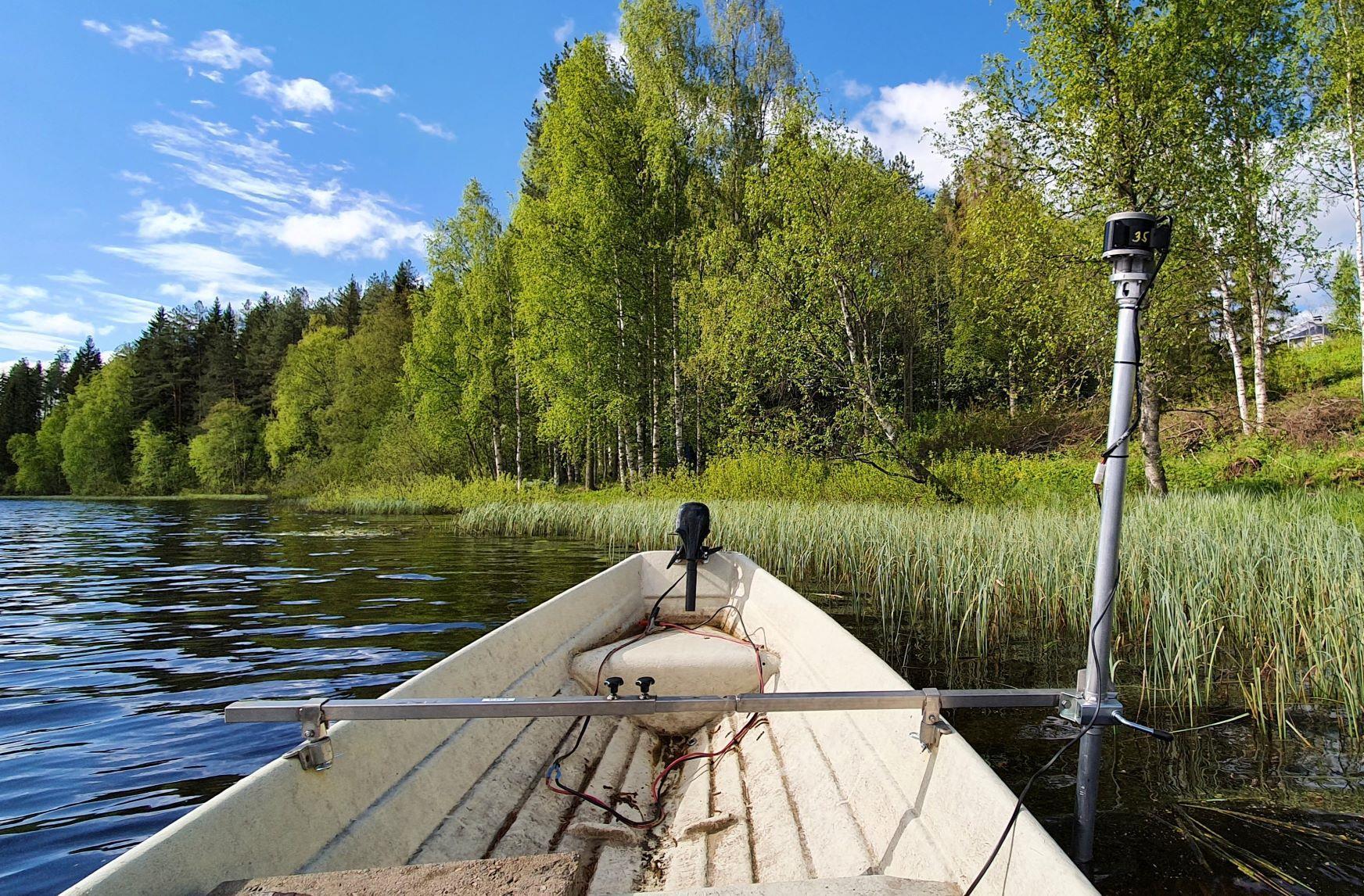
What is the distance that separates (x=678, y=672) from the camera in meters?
3.81

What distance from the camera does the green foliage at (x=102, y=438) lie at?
51031mm

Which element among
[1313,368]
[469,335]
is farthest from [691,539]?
[1313,368]

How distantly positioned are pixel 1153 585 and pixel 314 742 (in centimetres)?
496

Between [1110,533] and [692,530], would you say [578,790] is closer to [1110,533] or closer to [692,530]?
[1110,533]

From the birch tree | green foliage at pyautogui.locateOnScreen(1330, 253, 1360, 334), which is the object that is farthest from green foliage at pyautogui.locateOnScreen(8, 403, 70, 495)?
green foliage at pyautogui.locateOnScreen(1330, 253, 1360, 334)

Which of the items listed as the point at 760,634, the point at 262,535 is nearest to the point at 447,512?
the point at 262,535

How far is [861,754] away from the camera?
7.77 feet

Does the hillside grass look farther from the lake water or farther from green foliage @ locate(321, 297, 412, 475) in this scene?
green foliage @ locate(321, 297, 412, 475)

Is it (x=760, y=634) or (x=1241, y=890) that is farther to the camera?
(x=760, y=634)

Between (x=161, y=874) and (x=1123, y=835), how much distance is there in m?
3.18

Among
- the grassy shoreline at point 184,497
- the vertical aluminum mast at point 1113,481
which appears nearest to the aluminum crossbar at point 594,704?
the vertical aluminum mast at point 1113,481

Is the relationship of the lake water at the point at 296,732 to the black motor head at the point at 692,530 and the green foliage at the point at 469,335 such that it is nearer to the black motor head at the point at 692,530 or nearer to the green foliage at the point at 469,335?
the black motor head at the point at 692,530

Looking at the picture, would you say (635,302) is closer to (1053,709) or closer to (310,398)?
(1053,709)

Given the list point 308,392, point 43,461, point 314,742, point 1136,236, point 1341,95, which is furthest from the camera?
point 43,461
